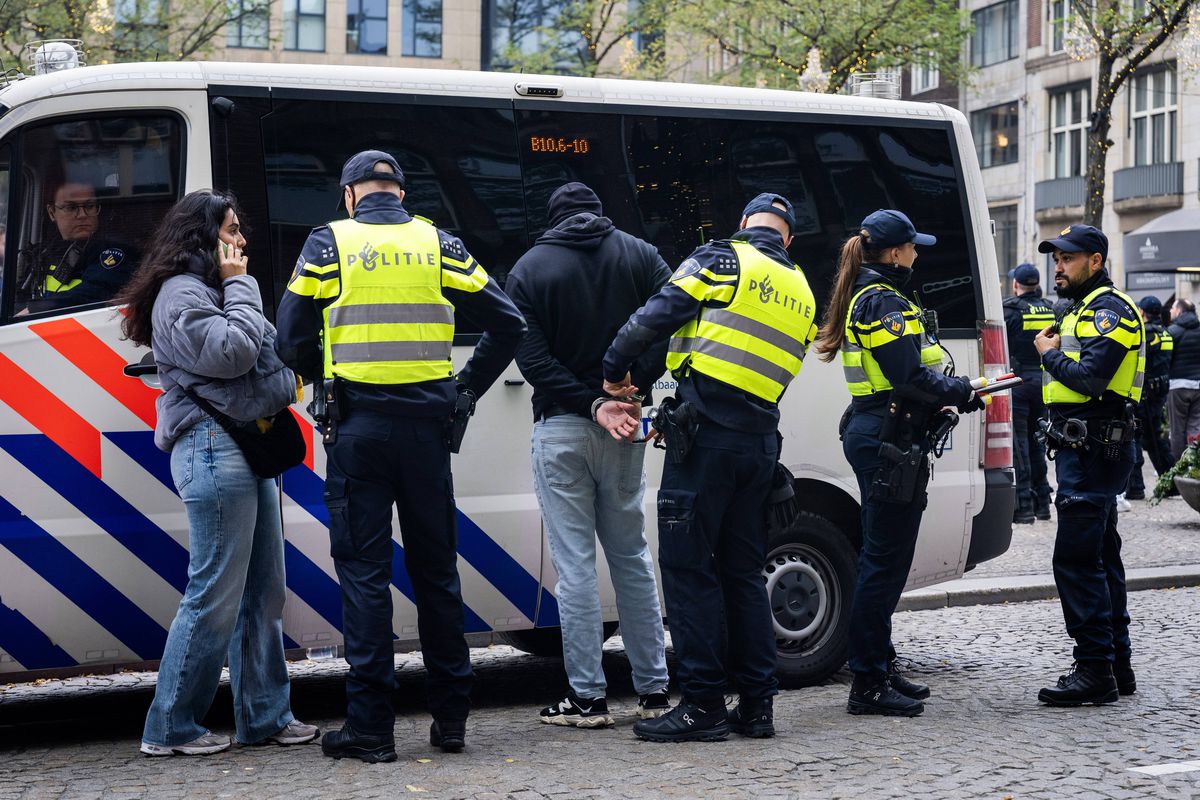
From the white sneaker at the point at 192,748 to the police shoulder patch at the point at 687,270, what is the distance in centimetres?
238

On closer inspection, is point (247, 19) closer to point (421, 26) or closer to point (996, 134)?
point (421, 26)

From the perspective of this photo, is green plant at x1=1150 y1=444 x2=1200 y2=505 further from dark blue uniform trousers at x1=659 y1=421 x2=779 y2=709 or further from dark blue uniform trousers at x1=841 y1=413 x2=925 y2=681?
dark blue uniform trousers at x1=659 y1=421 x2=779 y2=709

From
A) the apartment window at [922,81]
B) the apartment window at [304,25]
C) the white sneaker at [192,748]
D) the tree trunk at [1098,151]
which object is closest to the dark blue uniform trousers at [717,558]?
the white sneaker at [192,748]

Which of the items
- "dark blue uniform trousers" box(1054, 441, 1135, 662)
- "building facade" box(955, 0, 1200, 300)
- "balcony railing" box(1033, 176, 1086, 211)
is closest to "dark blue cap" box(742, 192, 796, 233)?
"dark blue uniform trousers" box(1054, 441, 1135, 662)

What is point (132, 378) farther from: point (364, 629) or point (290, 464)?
point (364, 629)

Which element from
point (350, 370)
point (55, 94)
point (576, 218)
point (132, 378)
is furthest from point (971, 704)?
point (55, 94)

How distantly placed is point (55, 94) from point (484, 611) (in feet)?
8.47

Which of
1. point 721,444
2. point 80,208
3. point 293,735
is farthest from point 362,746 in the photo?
point 80,208

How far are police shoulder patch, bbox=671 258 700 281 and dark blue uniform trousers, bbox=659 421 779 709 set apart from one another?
0.56 meters

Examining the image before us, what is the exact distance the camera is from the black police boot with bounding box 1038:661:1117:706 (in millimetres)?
6473

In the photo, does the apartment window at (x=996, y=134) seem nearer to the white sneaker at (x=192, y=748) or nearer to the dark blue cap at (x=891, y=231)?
the dark blue cap at (x=891, y=231)

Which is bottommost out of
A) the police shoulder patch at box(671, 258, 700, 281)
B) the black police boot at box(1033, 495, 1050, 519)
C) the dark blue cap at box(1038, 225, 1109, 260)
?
the black police boot at box(1033, 495, 1050, 519)

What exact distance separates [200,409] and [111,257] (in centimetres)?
72

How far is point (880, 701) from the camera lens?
6312 mm
